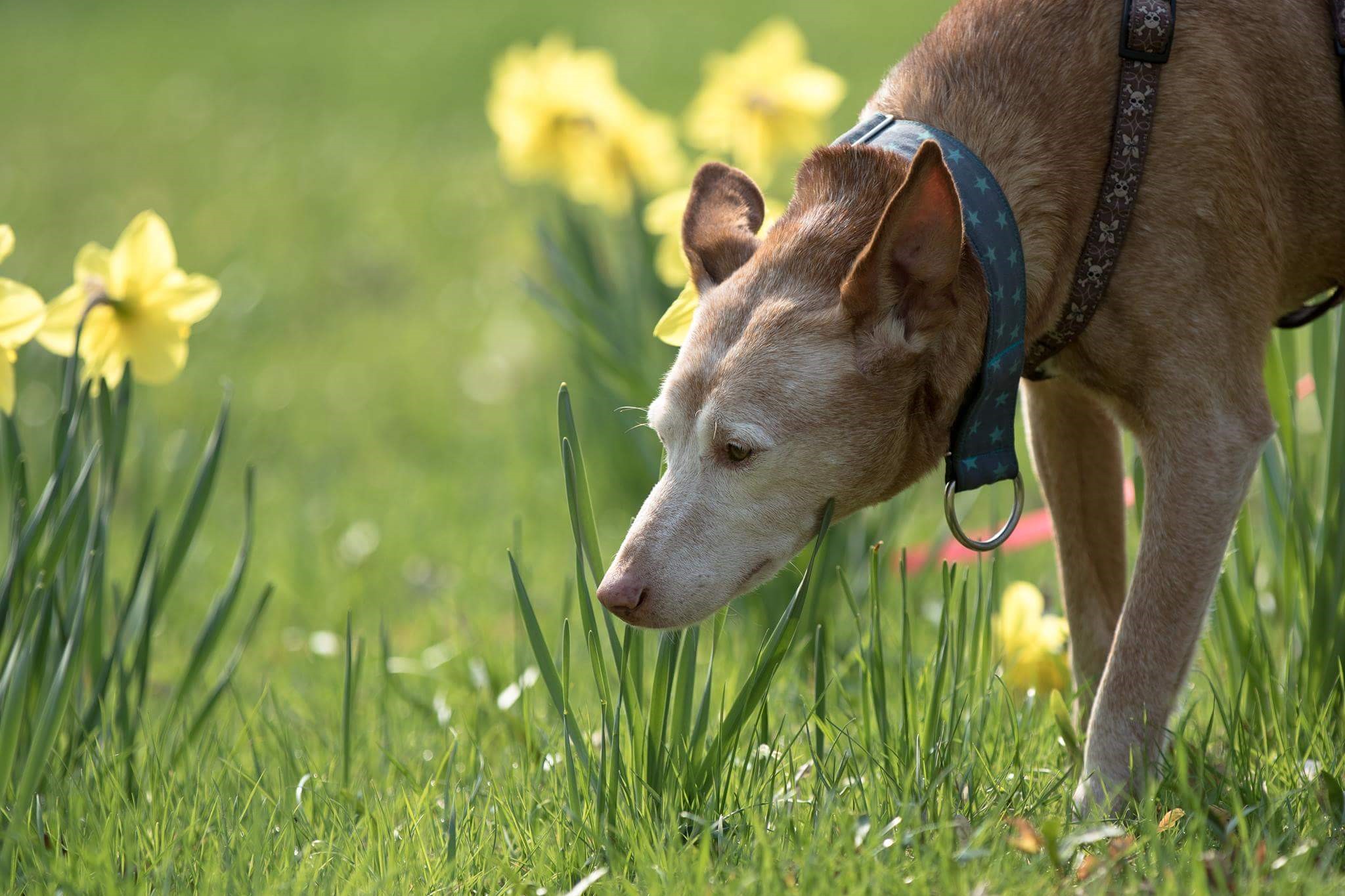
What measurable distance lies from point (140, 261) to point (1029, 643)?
2.06 meters

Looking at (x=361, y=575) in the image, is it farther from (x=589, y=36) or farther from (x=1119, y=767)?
(x=589, y=36)

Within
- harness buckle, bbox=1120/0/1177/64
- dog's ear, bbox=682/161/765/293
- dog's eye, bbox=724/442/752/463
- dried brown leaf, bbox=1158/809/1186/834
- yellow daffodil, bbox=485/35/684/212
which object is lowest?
dried brown leaf, bbox=1158/809/1186/834

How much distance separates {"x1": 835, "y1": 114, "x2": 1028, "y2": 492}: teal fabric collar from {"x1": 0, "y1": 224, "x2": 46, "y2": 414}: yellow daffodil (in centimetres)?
149

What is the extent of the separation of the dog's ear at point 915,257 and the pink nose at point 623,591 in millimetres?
559

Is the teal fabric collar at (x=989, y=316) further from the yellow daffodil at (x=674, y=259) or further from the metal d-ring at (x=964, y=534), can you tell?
the yellow daffodil at (x=674, y=259)

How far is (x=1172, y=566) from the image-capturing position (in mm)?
2264

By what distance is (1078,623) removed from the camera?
278 cm

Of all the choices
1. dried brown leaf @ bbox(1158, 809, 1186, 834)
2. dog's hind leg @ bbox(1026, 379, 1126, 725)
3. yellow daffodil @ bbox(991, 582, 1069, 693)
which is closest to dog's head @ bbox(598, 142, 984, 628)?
dog's hind leg @ bbox(1026, 379, 1126, 725)

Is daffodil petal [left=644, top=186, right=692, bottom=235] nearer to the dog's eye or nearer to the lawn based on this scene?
the lawn

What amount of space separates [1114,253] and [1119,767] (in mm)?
875

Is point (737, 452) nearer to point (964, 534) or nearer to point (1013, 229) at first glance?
point (964, 534)

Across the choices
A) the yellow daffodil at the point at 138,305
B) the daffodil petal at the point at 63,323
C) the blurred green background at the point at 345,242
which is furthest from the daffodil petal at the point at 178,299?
the blurred green background at the point at 345,242

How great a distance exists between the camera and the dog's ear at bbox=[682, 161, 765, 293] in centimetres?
243

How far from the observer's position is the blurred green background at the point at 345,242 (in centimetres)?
484
